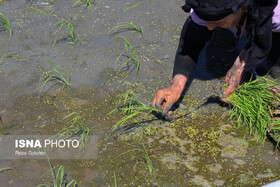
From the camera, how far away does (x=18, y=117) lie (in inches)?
119

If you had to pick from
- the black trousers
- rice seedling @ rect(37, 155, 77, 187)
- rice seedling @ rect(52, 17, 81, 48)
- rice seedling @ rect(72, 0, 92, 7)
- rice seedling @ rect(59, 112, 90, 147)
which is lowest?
rice seedling @ rect(37, 155, 77, 187)

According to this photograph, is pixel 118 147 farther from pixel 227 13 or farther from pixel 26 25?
pixel 26 25

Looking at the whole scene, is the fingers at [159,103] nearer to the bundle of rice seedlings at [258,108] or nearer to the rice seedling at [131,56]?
the bundle of rice seedlings at [258,108]

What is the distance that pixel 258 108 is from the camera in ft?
9.70

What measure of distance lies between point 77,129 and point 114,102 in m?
0.44

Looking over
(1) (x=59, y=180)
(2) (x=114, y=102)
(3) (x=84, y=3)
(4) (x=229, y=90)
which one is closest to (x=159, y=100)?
(2) (x=114, y=102)

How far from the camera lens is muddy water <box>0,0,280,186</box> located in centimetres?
262

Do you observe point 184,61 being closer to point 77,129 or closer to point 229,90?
point 229,90

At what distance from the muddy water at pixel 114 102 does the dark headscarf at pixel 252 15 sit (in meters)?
0.58

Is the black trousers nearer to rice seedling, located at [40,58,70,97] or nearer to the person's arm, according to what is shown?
the person's arm

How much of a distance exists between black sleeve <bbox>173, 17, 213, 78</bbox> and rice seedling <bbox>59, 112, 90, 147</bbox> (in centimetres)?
84

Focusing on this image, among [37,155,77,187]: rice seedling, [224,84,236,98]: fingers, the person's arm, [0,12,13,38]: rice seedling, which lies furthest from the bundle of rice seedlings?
[0,12,13,38]: rice seedling

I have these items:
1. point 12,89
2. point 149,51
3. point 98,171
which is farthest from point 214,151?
point 12,89

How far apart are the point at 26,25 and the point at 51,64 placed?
849 mm
